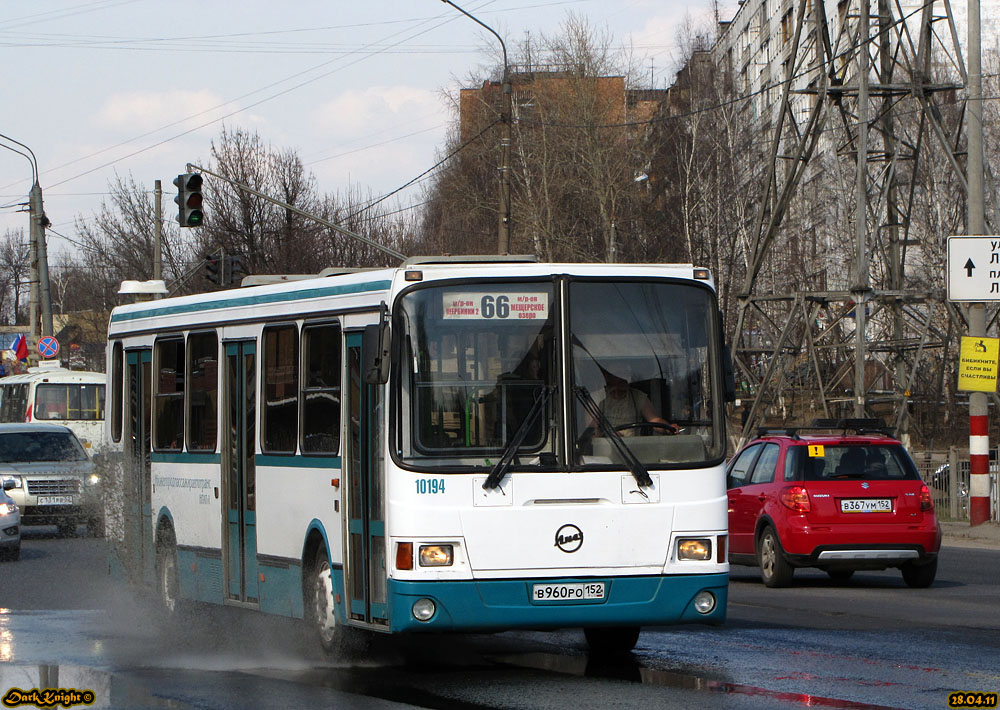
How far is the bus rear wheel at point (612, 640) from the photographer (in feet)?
37.3

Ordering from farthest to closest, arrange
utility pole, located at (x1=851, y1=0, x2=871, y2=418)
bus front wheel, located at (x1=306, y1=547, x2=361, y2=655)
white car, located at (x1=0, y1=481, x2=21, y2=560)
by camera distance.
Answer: utility pole, located at (x1=851, y1=0, x2=871, y2=418), white car, located at (x1=0, y1=481, x2=21, y2=560), bus front wheel, located at (x1=306, y1=547, x2=361, y2=655)

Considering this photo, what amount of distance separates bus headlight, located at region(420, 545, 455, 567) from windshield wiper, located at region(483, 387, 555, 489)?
0.44 meters

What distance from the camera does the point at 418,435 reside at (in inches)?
391

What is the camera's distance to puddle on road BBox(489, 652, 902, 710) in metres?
8.90

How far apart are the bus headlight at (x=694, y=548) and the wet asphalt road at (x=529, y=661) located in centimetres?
72

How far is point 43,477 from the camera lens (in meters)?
25.8

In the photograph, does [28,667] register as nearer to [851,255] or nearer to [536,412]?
[536,412]

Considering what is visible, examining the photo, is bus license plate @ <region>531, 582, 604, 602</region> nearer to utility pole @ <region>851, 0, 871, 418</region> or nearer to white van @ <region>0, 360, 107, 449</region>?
utility pole @ <region>851, 0, 871, 418</region>

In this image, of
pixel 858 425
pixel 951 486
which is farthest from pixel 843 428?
pixel 951 486

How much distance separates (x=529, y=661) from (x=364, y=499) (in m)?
1.68

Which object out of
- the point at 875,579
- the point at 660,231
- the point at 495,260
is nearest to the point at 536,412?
the point at 495,260

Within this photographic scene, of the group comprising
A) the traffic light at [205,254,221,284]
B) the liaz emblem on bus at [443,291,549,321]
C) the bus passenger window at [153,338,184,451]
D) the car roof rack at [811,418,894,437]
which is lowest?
the car roof rack at [811,418,894,437]

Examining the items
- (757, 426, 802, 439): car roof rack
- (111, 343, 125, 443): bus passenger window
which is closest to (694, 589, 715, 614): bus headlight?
(111, 343, 125, 443): bus passenger window

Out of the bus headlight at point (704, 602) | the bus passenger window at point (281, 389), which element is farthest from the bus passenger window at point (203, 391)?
the bus headlight at point (704, 602)
